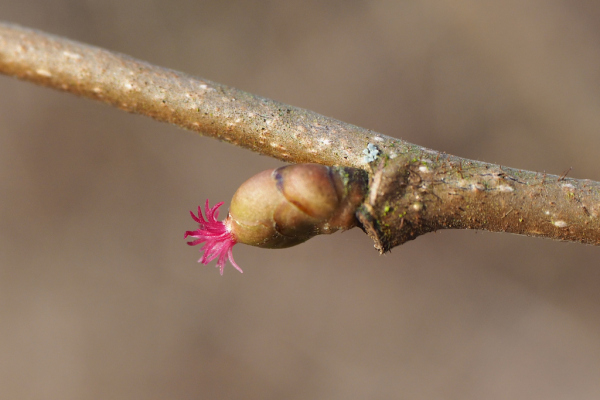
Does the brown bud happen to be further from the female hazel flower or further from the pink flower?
the pink flower

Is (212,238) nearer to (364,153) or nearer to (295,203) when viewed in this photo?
(295,203)

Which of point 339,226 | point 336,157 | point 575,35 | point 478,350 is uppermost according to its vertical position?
point 575,35

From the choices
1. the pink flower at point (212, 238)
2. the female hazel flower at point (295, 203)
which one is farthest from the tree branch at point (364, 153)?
the pink flower at point (212, 238)

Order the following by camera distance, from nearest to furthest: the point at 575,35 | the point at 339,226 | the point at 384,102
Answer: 1. the point at 339,226
2. the point at 575,35
3. the point at 384,102

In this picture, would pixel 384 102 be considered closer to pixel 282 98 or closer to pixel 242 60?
pixel 282 98

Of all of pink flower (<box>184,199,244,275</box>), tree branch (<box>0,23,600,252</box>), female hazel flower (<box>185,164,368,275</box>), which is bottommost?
pink flower (<box>184,199,244,275</box>)

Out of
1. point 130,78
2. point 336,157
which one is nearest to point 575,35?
point 336,157

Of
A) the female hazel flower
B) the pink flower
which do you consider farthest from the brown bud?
the pink flower
